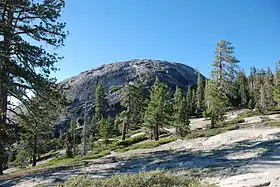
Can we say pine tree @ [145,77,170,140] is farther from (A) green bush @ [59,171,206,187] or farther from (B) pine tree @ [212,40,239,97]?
(A) green bush @ [59,171,206,187]

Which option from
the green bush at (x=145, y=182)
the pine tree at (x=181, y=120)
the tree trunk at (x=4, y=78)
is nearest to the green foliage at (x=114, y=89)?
the pine tree at (x=181, y=120)

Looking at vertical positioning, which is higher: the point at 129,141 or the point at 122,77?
the point at 122,77

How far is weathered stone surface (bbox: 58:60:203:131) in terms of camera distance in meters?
97.9

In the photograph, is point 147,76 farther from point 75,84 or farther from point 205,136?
point 205,136

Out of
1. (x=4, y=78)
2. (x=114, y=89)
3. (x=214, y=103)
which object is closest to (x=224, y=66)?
(x=214, y=103)

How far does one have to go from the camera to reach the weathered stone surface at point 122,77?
97925mm

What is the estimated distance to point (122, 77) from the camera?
107562mm

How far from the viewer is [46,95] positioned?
13.1 metres

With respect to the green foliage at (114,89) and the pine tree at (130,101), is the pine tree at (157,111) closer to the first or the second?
the pine tree at (130,101)

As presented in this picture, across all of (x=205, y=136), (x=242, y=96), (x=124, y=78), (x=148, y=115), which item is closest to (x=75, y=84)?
(x=124, y=78)

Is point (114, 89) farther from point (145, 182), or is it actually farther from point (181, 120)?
point (145, 182)

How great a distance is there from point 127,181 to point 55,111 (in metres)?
7.62

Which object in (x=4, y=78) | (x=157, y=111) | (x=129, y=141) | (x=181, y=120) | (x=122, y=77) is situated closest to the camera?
Result: (x=4, y=78)

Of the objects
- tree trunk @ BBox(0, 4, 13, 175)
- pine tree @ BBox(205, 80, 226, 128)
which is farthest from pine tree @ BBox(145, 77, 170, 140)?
tree trunk @ BBox(0, 4, 13, 175)
